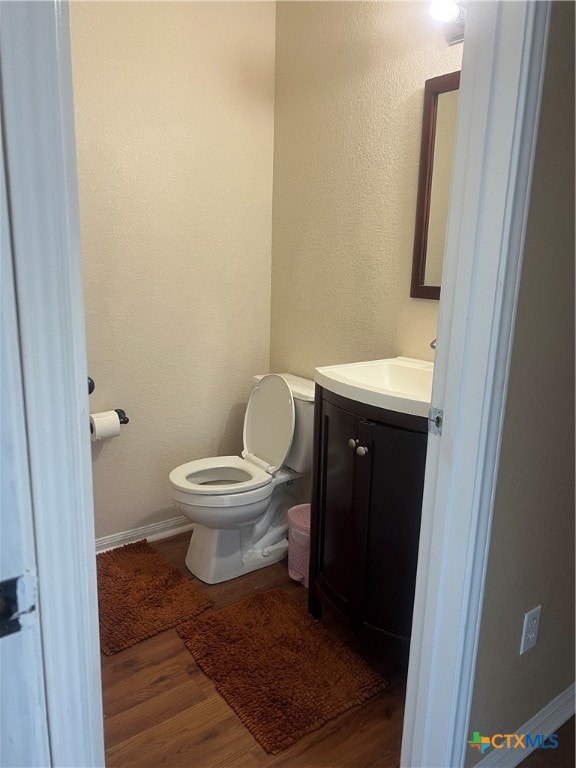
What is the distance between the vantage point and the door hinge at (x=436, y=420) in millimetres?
1152

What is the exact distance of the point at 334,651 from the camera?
1.87 metres

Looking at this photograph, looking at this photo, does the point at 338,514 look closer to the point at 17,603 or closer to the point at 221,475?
the point at 221,475

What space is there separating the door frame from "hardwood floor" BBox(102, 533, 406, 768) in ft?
0.83

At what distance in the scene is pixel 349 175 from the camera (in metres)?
2.23

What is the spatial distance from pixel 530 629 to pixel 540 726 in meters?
0.36

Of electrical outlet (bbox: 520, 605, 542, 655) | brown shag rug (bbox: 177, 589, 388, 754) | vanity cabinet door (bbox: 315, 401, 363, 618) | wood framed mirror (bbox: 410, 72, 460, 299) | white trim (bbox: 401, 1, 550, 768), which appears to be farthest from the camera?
wood framed mirror (bbox: 410, 72, 460, 299)

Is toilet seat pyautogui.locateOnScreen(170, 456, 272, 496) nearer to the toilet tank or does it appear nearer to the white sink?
the toilet tank

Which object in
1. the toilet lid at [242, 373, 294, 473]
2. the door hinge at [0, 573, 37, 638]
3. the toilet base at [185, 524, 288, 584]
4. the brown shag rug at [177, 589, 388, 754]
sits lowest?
the brown shag rug at [177, 589, 388, 754]

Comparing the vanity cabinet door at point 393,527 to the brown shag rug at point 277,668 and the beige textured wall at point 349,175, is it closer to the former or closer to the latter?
the brown shag rug at point 277,668

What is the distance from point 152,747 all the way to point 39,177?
5.01ft

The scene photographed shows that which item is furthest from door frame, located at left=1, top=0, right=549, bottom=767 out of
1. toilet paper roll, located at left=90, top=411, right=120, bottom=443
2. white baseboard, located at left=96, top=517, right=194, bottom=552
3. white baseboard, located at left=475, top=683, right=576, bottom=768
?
white baseboard, located at left=96, top=517, right=194, bottom=552

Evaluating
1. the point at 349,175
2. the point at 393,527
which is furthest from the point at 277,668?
the point at 349,175

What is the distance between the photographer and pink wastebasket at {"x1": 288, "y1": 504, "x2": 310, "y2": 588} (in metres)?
2.21

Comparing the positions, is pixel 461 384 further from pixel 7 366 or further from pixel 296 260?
pixel 296 260
